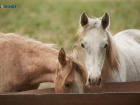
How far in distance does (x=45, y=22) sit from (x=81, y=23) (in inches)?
307

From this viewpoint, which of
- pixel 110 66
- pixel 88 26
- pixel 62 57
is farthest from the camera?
pixel 110 66

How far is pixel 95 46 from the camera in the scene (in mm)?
2801

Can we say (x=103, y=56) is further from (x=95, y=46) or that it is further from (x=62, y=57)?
(x=62, y=57)

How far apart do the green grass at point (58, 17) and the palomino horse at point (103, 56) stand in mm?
4901

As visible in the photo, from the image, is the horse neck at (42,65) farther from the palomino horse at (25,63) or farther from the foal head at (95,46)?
the foal head at (95,46)

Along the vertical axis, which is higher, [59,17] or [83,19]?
[59,17]

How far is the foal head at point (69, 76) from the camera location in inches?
105

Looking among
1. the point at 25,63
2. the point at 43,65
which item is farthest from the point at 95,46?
the point at 25,63

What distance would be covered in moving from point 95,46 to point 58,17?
346 inches

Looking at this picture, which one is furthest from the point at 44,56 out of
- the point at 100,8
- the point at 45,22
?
the point at 100,8

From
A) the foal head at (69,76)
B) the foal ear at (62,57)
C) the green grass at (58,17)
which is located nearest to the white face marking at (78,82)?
the foal head at (69,76)

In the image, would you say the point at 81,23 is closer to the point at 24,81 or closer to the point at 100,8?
the point at 24,81

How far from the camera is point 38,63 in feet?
10.3

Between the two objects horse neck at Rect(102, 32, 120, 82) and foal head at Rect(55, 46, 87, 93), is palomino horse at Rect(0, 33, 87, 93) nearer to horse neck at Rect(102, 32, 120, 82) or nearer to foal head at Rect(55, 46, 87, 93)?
foal head at Rect(55, 46, 87, 93)
